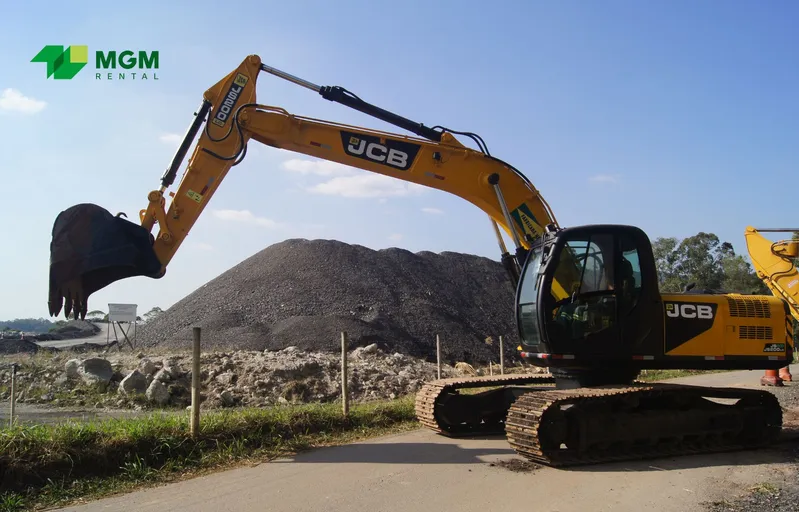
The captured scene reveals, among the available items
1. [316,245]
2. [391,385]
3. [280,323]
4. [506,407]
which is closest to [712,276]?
[316,245]

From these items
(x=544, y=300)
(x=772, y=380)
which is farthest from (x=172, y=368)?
(x=772, y=380)

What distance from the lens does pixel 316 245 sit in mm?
31984

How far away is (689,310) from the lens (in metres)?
8.40

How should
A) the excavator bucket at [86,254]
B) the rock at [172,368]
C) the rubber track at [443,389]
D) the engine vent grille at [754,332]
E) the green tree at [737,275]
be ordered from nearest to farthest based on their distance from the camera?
the excavator bucket at [86,254] → the engine vent grille at [754,332] → the rubber track at [443,389] → the rock at [172,368] → the green tree at [737,275]

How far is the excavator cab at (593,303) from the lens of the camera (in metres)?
7.89

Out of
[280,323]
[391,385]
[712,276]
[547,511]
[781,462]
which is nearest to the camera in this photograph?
[547,511]

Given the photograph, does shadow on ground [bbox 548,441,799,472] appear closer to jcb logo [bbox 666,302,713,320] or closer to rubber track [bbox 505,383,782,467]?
rubber track [bbox 505,383,782,467]

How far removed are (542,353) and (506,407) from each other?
77.4 inches

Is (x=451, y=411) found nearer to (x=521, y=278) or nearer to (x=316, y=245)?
(x=521, y=278)

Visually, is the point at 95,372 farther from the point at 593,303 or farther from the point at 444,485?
the point at 593,303

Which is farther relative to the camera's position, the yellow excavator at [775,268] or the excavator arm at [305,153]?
the yellow excavator at [775,268]

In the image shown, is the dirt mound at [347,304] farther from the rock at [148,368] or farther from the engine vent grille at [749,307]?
the engine vent grille at [749,307]

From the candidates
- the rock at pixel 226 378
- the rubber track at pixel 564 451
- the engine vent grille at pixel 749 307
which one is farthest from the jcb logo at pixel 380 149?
the rock at pixel 226 378

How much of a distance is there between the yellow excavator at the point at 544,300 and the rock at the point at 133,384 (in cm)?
720
